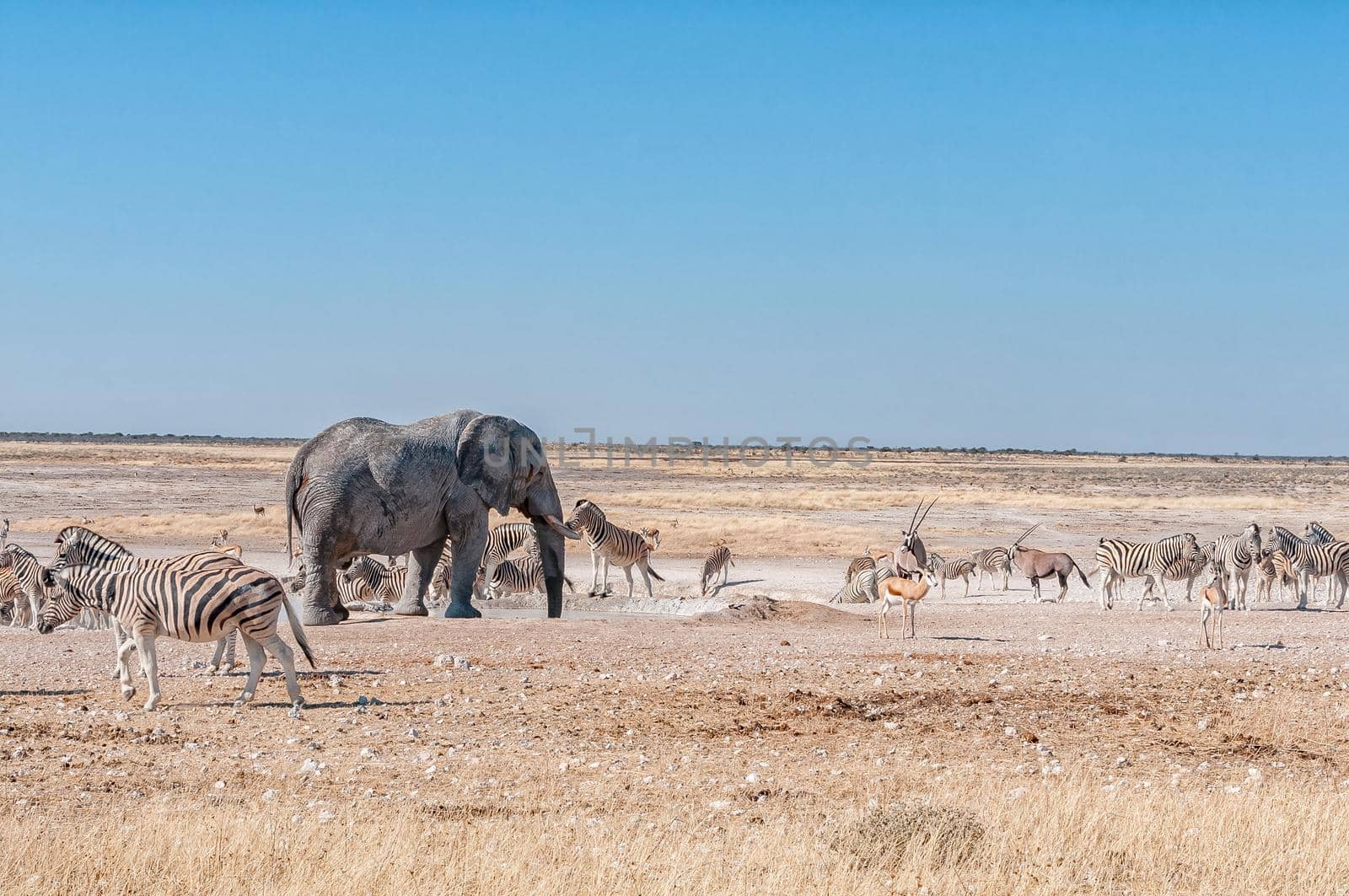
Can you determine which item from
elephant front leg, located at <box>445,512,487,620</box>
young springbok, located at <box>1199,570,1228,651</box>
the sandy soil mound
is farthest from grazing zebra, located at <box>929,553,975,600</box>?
elephant front leg, located at <box>445,512,487,620</box>

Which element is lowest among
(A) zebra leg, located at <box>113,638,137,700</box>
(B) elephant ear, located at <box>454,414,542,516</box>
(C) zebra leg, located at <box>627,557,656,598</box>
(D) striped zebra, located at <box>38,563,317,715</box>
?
(C) zebra leg, located at <box>627,557,656,598</box>

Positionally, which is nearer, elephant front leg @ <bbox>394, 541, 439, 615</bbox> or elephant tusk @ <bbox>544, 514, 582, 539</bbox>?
elephant front leg @ <bbox>394, 541, 439, 615</bbox>

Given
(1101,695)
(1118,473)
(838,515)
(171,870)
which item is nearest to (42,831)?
(171,870)

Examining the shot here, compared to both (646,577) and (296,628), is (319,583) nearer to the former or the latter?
(296,628)

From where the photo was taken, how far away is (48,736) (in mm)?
10008

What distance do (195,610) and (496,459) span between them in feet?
26.3

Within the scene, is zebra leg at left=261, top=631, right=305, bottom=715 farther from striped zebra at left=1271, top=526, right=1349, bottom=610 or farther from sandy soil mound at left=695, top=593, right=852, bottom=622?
striped zebra at left=1271, top=526, right=1349, bottom=610

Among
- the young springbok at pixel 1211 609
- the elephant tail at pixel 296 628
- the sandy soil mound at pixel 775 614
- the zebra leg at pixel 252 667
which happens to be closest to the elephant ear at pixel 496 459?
the sandy soil mound at pixel 775 614

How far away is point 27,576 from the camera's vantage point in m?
19.3

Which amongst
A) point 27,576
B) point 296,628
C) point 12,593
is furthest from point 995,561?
point 296,628

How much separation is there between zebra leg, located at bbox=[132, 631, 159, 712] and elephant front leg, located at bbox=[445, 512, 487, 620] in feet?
24.0

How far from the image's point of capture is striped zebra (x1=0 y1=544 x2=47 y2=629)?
60.6 ft

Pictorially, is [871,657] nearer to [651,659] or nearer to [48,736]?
[651,659]

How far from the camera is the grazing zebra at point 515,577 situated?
23141 mm
